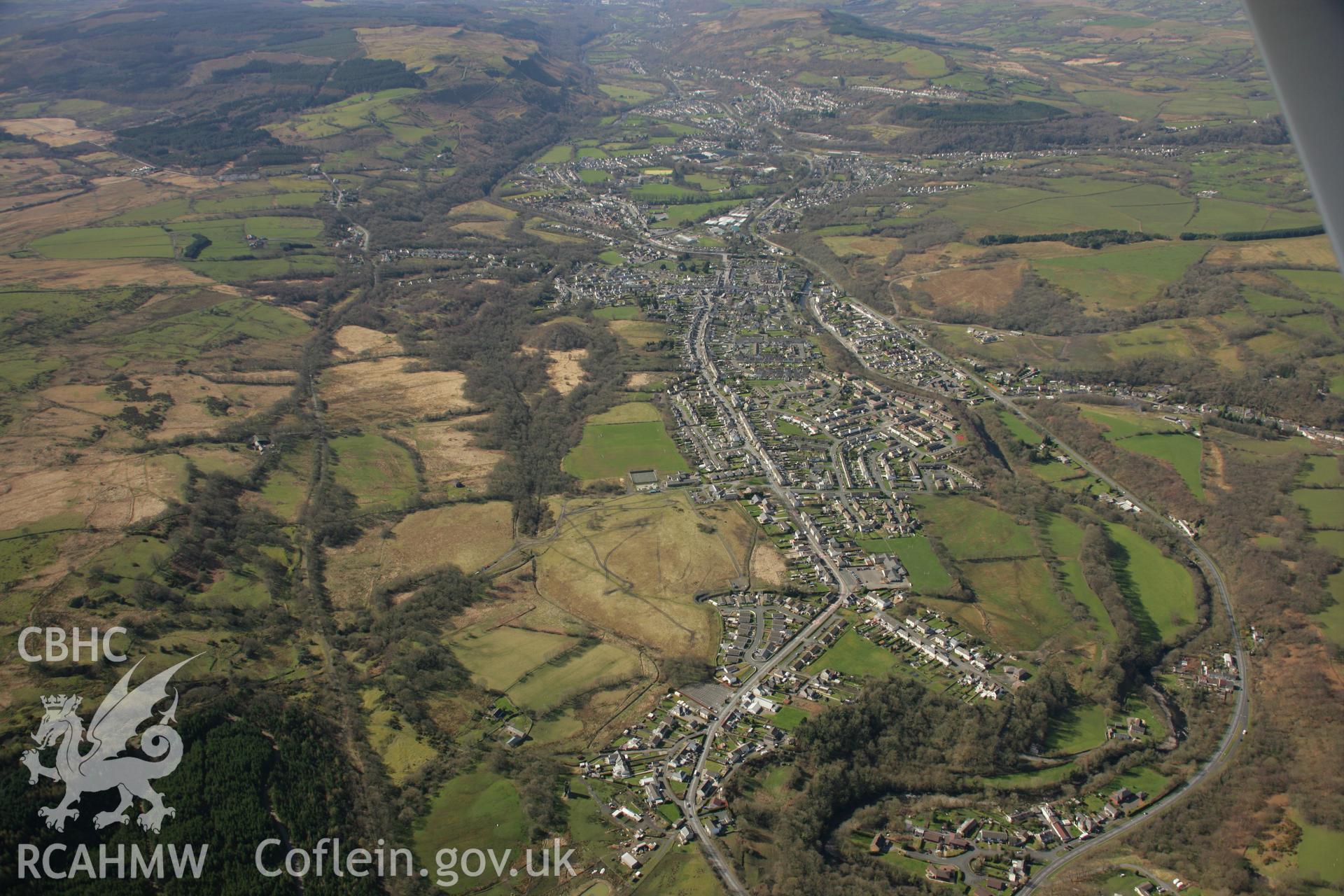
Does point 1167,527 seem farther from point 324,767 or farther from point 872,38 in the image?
point 872,38

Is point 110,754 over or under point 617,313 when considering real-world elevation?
over

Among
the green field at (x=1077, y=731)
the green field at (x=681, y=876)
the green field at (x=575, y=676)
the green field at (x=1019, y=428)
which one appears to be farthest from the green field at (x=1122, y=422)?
the green field at (x=681, y=876)

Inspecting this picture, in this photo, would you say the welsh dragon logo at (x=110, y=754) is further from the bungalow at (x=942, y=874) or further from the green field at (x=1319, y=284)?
the green field at (x=1319, y=284)

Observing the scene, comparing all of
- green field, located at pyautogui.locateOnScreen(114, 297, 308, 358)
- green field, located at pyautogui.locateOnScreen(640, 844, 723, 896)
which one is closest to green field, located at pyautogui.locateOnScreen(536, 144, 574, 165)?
green field, located at pyautogui.locateOnScreen(114, 297, 308, 358)

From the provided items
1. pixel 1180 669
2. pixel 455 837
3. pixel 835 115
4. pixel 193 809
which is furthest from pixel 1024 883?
pixel 835 115

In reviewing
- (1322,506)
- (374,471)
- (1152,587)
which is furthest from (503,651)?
(1322,506)

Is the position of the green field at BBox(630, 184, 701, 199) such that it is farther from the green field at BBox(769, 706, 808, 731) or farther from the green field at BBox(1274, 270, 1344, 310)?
the green field at BBox(769, 706, 808, 731)

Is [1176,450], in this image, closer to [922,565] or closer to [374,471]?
[922,565]
